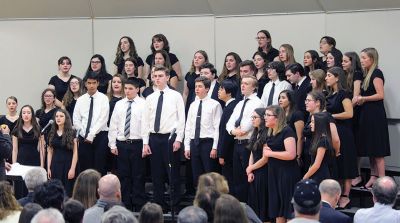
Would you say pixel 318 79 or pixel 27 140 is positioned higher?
pixel 318 79

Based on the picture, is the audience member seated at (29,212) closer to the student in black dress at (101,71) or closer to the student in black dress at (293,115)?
the student in black dress at (293,115)

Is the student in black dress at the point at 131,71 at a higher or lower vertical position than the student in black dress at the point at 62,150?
higher

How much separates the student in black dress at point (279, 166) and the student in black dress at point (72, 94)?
298 centimetres

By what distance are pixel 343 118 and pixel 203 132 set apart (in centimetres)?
152

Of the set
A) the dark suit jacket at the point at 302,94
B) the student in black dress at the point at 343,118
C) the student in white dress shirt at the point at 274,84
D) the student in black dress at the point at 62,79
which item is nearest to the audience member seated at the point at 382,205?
the student in black dress at the point at 343,118

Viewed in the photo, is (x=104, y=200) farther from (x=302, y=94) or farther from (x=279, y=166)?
(x=302, y=94)

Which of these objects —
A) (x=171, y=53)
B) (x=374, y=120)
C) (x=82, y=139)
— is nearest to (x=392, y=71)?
(x=374, y=120)

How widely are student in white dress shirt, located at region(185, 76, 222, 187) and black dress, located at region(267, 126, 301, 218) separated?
976 mm

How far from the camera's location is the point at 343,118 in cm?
854

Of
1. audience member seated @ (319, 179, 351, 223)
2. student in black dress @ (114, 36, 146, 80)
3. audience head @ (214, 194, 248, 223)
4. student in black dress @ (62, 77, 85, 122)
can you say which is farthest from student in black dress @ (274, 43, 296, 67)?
audience head @ (214, 194, 248, 223)

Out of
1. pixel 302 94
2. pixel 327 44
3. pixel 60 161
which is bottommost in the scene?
pixel 60 161

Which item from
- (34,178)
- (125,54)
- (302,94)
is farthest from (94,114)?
(34,178)

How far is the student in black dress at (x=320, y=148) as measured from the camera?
7938mm

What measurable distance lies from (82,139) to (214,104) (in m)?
1.69
